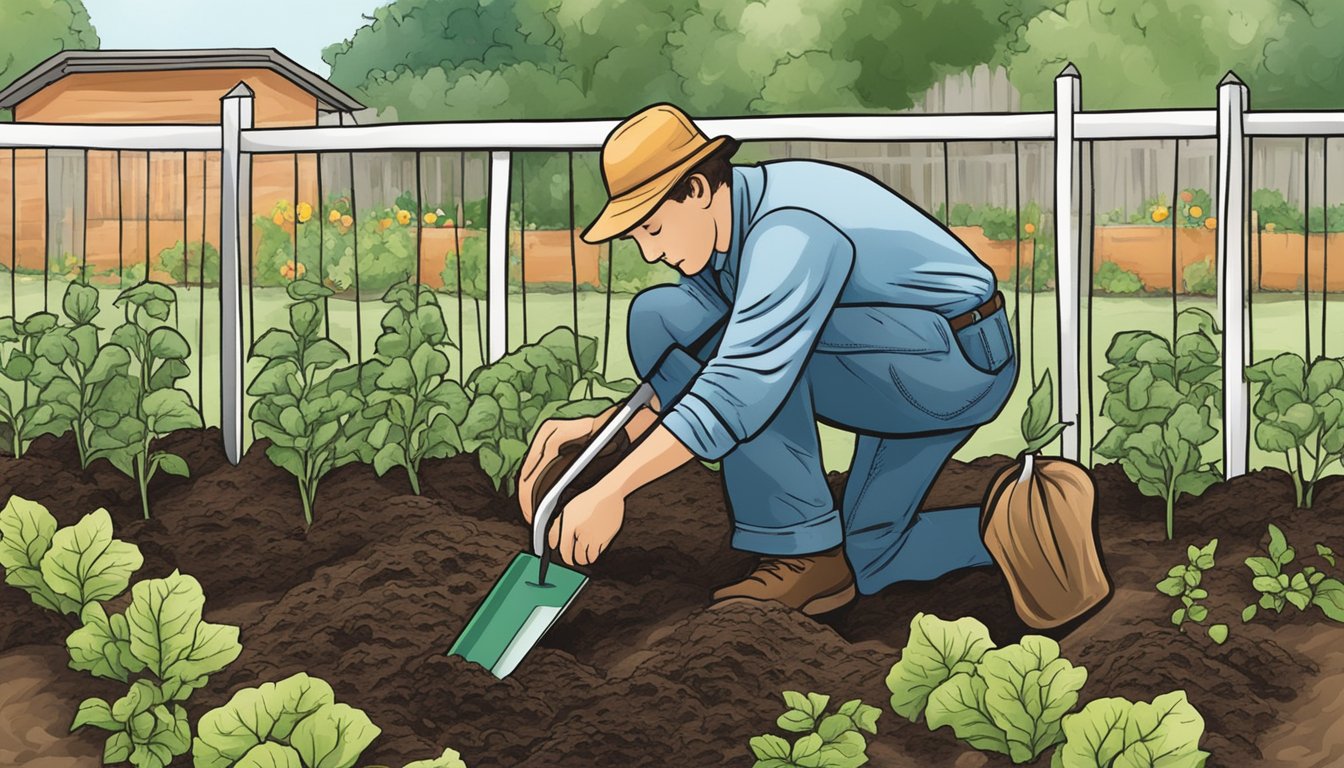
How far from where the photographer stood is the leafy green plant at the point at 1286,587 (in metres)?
2.77

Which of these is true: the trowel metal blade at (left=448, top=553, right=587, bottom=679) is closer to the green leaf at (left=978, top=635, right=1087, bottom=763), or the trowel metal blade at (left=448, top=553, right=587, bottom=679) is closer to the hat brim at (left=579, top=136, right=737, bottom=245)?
the hat brim at (left=579, top=136, right=737, bottom=245)

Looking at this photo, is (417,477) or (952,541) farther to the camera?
(417,477)

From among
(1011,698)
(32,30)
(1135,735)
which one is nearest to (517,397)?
(1011,698)

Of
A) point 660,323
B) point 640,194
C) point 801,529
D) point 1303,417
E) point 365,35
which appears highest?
point 365,35

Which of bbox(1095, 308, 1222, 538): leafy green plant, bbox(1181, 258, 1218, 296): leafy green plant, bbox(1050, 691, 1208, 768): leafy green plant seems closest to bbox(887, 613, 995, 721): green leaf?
bbox(1050, 691, 1208, 768): leafy green plant

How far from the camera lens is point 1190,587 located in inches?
111

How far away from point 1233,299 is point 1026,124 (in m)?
0.71

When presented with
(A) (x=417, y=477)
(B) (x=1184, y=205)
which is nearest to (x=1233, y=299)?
(A) (x=417, y=477)

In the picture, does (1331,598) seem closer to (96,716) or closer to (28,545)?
(96,716)

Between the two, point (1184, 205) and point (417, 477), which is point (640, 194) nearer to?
point (417, 477)

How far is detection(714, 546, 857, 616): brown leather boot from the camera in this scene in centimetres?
293

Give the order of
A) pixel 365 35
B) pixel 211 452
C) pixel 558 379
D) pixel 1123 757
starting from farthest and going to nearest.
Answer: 1. pixel 365 35
2. pixel 211 452
3. pixel 558 379
4. pixel 1123 757

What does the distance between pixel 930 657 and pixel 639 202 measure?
956 mm

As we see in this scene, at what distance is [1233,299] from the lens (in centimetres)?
→ 353
